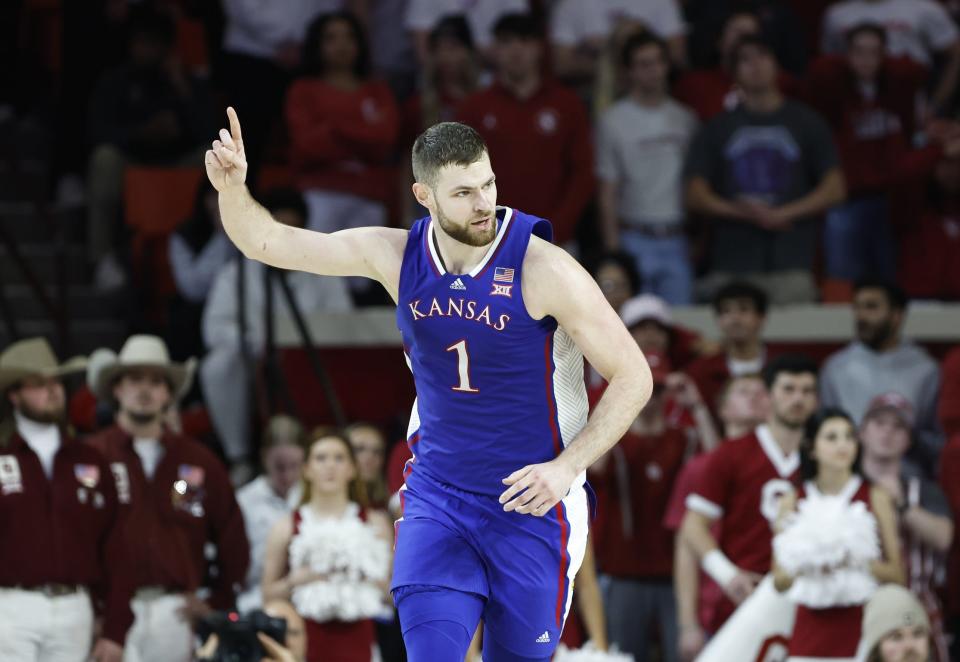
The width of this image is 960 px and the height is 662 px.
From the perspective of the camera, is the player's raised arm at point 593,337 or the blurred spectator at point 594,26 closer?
the player's raised arm at point 593,337

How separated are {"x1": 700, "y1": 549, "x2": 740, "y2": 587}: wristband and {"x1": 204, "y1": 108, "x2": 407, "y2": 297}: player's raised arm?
367 centimetres

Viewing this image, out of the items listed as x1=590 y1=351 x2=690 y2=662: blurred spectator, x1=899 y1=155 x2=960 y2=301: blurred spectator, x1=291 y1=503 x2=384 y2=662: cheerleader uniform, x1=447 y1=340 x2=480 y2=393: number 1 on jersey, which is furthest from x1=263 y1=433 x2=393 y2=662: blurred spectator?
x1=899 y1=155 x2=960 y2=301: blurred spectator

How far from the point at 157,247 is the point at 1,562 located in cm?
495

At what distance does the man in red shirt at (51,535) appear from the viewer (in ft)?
28.3

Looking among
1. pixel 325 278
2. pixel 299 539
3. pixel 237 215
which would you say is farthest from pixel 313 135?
pixel 237 215

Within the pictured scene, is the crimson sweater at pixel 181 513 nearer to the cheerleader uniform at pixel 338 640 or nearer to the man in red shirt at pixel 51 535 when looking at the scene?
the man in red shirt at pixel 51 535

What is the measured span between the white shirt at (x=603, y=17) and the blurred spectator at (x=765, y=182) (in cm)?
132

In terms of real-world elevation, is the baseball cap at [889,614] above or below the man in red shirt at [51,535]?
below

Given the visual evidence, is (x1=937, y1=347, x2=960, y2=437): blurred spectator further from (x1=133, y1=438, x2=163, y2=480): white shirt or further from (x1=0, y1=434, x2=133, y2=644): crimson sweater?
(x1=0, y1=434, x2=133, y2=644): crimson sweater

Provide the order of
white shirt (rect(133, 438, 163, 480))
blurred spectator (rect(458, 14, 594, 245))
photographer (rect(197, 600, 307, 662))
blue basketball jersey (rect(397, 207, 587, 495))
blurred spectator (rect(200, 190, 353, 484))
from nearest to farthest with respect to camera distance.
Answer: blue basketball jersey (rect(397, 207, 587, 495)), photographer (rect(197, 600, 307, 662)), white shirt (rect(133, 438, 163, 480)), blurred spectator (rect(200, 190, 353, 484)), blurred spectator (rect(458, 14, 594, 245))

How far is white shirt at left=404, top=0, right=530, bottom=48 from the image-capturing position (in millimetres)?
13438

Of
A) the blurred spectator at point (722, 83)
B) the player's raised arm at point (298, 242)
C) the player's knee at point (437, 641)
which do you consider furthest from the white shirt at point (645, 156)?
the player's knee at point (437, 641)

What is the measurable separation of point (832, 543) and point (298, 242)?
3.61 metres

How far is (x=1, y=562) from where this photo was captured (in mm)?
8641
